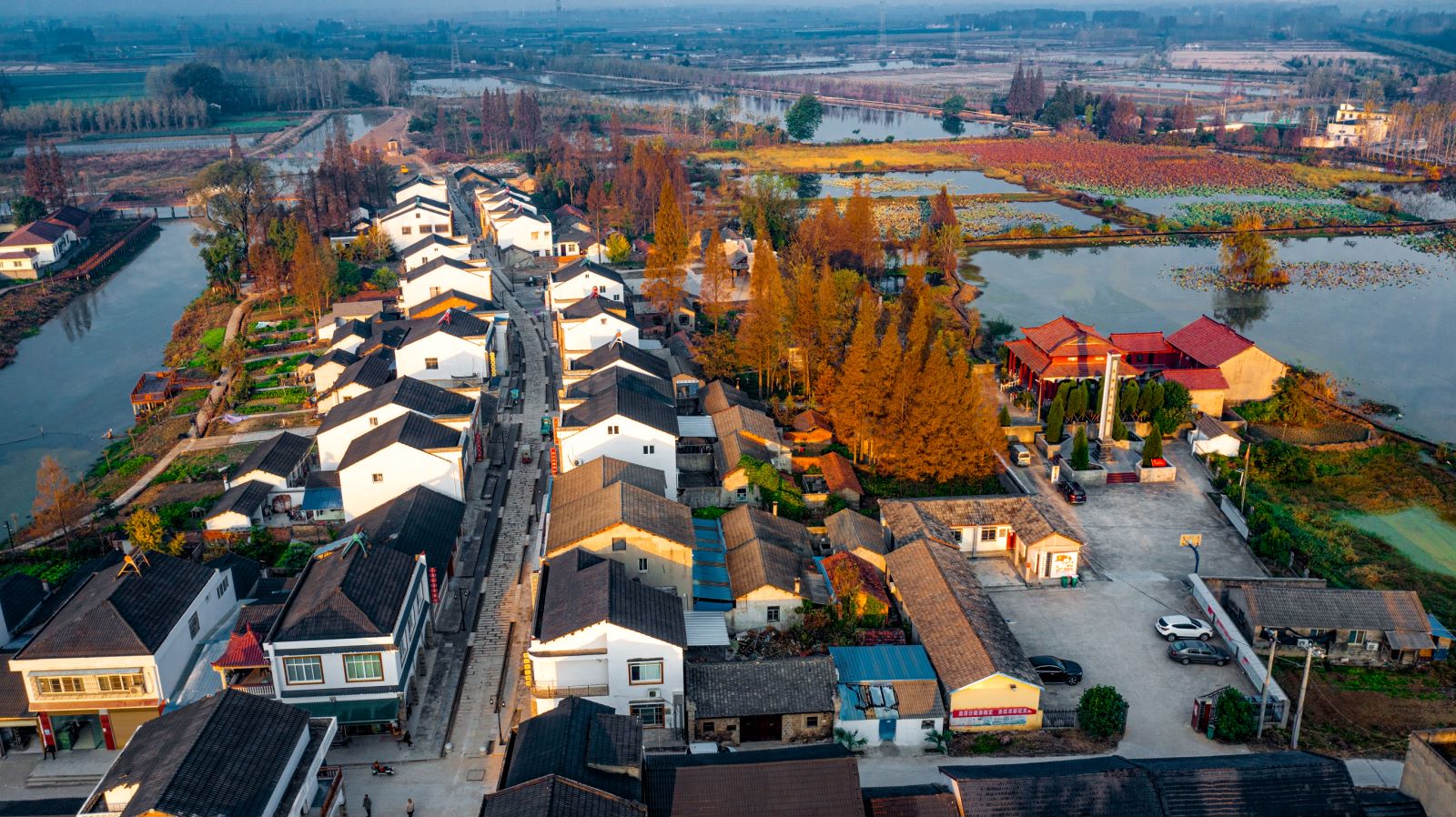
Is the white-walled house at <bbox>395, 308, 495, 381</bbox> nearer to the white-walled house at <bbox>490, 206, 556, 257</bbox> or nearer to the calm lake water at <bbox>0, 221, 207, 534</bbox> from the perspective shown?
the calm lake water at <bbox>0, 221, 207, 534</bbox>

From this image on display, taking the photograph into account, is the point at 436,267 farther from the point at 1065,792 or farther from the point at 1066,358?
the point at 1065,792

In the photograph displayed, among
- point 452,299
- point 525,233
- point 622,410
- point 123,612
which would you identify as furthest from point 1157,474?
point 525,233

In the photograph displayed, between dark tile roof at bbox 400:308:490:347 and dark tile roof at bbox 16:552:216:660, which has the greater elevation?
dark tile roof at bbox 400:308:490:347

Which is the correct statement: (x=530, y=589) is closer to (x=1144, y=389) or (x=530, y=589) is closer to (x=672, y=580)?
(x=672, y=580)

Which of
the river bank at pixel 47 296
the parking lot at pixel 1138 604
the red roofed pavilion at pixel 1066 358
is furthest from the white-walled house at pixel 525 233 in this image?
the parking lot at pixel 1138 604

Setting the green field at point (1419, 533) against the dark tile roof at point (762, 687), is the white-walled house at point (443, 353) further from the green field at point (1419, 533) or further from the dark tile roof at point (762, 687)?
the green field at point (1419, 533)

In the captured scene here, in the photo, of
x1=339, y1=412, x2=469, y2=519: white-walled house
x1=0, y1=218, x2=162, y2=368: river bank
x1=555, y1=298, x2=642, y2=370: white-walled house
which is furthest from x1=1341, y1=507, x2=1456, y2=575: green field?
x1=0, y1=218, x2=162, y2=368: river bank
